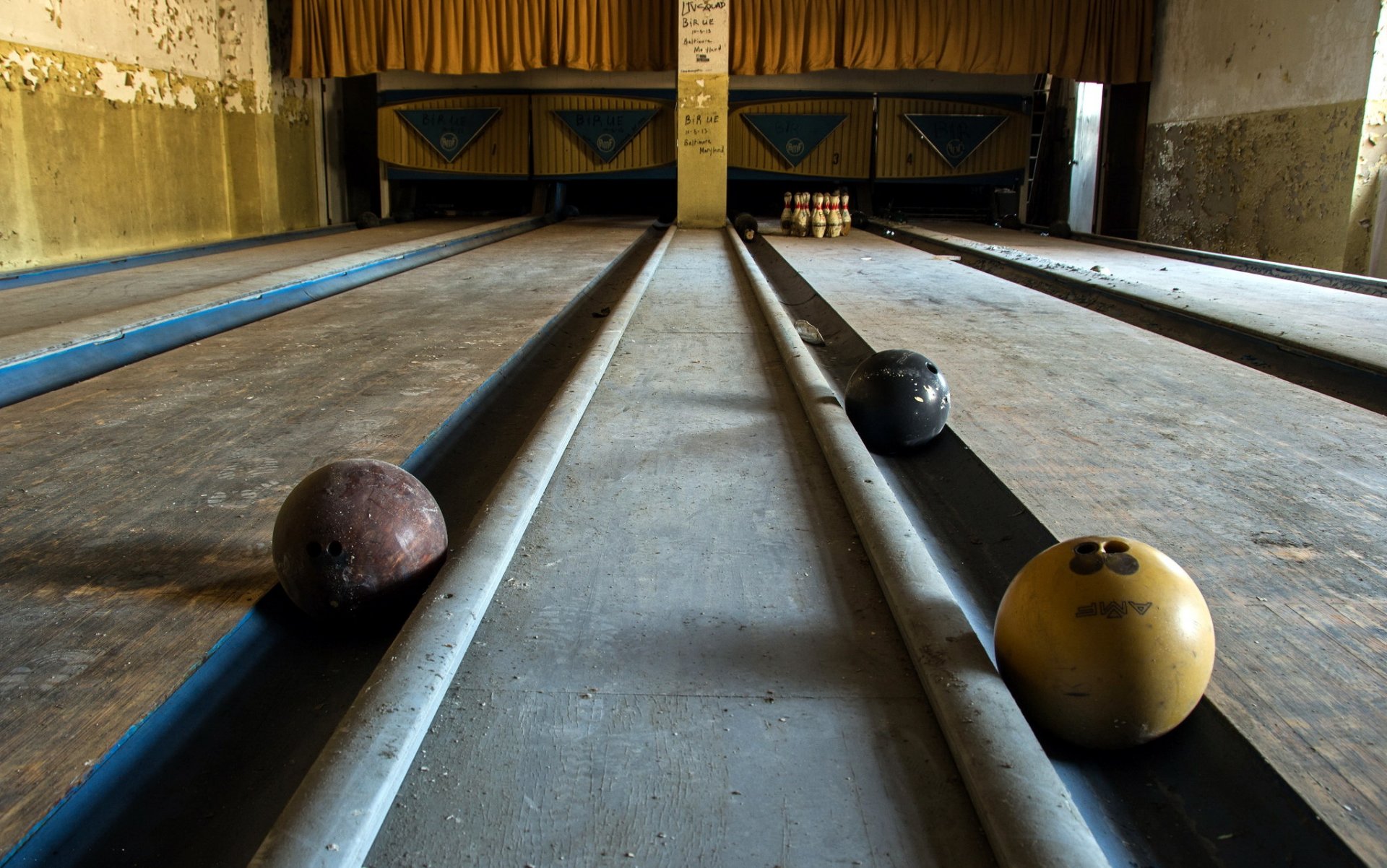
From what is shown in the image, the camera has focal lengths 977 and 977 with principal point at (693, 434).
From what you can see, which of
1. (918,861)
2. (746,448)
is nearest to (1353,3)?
(746,448)

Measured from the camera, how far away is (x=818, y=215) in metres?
7.42

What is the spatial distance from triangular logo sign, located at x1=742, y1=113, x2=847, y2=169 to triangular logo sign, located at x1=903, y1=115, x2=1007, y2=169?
0.76 meters

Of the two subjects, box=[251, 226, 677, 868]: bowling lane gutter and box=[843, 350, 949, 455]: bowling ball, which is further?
box=[843, 350, 949, 455]: bowling ball

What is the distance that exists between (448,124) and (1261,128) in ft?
21.7

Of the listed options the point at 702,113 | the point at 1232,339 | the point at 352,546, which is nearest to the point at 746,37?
the point at 702,113

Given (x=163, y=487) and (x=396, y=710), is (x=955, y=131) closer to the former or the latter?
(x=163, y=487)

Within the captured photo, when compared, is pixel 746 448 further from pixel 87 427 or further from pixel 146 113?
pixel 146 113

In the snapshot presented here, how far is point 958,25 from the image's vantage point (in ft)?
26.7

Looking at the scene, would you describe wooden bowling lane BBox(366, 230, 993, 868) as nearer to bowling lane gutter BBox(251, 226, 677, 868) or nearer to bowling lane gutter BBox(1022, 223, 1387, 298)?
bowling lane gutter BBox(251, 226, 677, 868)

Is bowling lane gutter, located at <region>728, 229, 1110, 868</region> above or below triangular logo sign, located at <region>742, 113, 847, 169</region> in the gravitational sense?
below

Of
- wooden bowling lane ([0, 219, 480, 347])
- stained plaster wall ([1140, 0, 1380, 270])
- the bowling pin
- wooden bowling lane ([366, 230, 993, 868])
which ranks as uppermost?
stained plaster wall ([1140, 0, 1380, 270])

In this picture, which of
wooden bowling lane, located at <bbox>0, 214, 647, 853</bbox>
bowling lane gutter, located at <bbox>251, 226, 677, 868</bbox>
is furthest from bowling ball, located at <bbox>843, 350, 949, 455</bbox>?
wooden bowling lane, located at <bbox>0, 214, 647, 853</bbox>

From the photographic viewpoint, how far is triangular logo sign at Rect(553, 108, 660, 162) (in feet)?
29.8

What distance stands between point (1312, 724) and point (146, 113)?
7257 millimetres
